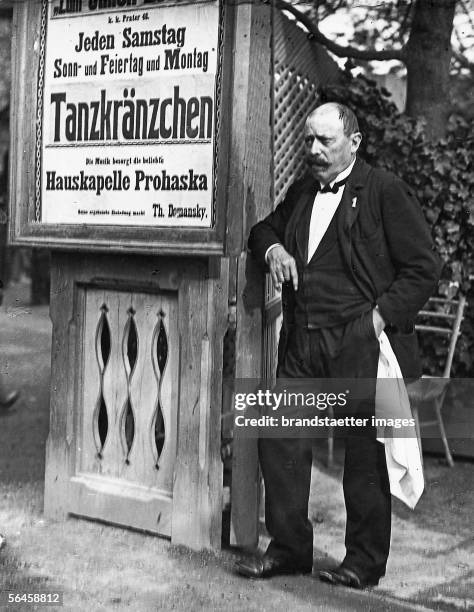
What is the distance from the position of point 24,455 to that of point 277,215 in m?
3.06

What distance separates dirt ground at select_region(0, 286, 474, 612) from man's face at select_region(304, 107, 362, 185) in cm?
184

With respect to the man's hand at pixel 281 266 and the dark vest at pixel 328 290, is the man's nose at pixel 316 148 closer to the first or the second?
the dark vest at pixel 328 290

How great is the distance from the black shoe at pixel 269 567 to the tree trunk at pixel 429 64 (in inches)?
132

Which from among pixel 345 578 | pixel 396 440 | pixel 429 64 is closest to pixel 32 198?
pixel 396 440

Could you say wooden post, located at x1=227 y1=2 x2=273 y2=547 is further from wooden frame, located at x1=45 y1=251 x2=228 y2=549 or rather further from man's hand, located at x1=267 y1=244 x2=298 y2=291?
man's hand, located at x1=267 y1=244 x2=298 y2=291

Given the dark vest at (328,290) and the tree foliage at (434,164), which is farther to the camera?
the tree foliage at (434,164)

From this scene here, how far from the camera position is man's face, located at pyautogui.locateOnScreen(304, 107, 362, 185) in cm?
416

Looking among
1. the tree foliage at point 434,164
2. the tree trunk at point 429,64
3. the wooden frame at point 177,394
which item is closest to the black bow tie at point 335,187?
the wooden frame at point 177,394

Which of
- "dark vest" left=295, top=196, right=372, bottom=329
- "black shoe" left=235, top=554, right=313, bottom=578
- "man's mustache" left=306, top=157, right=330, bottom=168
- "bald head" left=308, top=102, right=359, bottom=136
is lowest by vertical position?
"black shoe" left=235, top=554, right=313, bottom=578

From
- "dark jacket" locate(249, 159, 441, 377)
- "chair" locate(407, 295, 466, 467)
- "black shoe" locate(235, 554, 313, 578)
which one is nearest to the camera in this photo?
"dark jacket" locate(249, 159, 441, 377)

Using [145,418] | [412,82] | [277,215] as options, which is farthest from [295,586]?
[412,82]

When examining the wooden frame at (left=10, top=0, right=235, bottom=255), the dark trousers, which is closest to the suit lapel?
the dark trousers

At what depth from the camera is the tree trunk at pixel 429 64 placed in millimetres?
6602

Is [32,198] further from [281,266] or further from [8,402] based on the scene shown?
[8,402]
